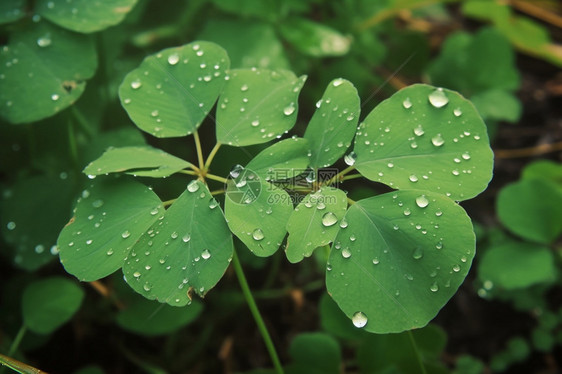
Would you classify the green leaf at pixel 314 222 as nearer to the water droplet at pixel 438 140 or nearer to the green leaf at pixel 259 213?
the green leaf at pixel 259 213

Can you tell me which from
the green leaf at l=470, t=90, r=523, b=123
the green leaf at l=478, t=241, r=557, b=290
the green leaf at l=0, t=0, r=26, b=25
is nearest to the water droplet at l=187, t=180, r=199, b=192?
the green leaf at l=0, t=0, r=26, b=25

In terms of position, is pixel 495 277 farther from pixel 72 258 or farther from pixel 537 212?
pixel 72 258

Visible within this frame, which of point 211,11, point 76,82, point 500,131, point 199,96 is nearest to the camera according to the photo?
point 199,96

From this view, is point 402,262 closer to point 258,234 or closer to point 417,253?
point 417,253

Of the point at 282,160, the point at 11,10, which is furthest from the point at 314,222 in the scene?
the point at 11,10

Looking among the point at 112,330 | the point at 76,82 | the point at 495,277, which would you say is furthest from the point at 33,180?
the point at 495,277
